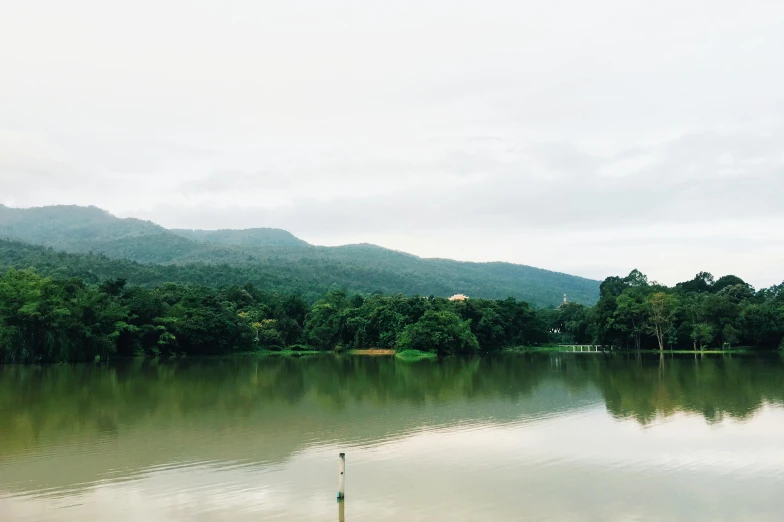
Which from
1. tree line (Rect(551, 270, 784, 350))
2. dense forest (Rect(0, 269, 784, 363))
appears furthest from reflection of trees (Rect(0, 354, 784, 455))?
tree line (Rect(551, 270, 784, 350))

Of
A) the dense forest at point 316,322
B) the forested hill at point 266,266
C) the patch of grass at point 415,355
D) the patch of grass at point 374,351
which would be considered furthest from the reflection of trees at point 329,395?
the forested hill at point 266,266

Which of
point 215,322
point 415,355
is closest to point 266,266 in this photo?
point 215,322

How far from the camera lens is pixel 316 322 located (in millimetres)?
57469

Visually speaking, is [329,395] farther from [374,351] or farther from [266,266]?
[266,266]

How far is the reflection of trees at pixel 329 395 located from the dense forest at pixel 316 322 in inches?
177

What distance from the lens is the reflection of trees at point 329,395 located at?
1516cm

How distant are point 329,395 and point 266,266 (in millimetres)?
91307

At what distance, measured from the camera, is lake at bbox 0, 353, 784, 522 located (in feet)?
26.8

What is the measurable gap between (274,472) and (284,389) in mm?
13225

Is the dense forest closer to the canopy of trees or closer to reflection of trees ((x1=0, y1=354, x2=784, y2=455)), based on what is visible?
the canopy of trees

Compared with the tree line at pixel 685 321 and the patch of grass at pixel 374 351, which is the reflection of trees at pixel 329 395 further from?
the patch of grass at pixel 374 351

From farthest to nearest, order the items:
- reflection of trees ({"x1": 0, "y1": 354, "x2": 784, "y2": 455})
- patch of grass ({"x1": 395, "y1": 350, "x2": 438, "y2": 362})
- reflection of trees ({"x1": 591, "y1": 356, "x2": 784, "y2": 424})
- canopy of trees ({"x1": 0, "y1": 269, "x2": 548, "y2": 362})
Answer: patch of grass ({"x1": 395, "y1": 350, "x2": 438, "y2": 362}), canopy of trees ({"x1": 0, "y1": 269, "x2": 548, "y2": 362}), reflection of trees ({"x1": 591, "y1": 356, "x2": 784, "y2": 424}), reflection of trees ({"x1": 0, "y1": 354, "x2": 784, "y2": 455})

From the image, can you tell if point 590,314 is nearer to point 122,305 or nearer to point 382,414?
point 122,305

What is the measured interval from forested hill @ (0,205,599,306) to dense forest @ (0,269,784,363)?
657 inches
